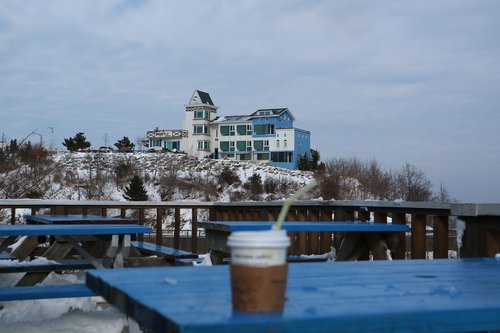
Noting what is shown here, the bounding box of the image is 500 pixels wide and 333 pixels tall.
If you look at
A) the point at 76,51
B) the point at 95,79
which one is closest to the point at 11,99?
the point at 76,51

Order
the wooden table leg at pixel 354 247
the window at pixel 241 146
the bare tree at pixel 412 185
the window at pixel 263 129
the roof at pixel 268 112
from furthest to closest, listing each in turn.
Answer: the window at pixel 241 146 → the roof at pixel 268 112 → the window at pixel 263 129 → the bare tree at pixel 412 185 → the wooden table leg at pixel 354 247

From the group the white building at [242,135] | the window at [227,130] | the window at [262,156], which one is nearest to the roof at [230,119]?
the white building at [242,135]

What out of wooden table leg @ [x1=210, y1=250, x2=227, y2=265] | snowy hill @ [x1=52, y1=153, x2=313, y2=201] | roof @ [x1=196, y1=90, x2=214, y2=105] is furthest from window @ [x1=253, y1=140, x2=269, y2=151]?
wooden table leg @ [x1=210, y1=250, x2=227, y2=265]

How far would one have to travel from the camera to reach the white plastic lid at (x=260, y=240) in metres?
1.42

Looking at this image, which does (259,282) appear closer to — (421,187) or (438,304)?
(438,304)

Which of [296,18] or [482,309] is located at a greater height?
[296,18]

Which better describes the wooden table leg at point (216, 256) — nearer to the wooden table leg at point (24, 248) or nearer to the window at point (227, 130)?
the wooden table leg at point (24, 248)

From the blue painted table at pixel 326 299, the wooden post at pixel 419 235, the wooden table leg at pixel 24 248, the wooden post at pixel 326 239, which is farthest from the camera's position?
the wooden post at pixel 326 239

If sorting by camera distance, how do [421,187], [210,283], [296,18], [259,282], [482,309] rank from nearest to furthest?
[259,282], [482,309], [210,283], [296,18], [421,187]

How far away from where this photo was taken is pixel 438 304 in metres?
1.64

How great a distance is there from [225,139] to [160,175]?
17915 millimetres

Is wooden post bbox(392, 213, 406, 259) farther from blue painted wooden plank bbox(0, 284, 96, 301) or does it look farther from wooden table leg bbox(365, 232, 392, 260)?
blue painted wooden plank bbox(0, 284, 96, 301)

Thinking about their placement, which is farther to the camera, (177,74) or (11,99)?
(177,74)

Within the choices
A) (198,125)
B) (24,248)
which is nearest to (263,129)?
(198,125)
